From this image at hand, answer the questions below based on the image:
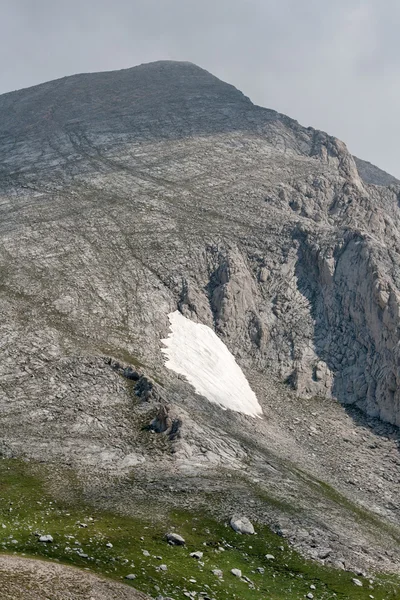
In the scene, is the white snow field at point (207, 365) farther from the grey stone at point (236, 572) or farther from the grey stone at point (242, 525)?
the grey stone at point (236, 572)

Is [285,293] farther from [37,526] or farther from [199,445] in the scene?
[37,526]

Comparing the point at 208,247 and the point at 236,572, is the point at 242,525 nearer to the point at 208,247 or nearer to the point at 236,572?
the point at 236,572

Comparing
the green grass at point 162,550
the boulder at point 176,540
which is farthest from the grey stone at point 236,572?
the boulder at point 176,540

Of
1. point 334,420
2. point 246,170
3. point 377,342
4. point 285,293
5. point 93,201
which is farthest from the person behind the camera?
point 246,170

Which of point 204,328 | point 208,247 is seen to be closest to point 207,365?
point 204,328

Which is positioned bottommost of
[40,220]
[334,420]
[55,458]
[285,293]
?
[55,458]

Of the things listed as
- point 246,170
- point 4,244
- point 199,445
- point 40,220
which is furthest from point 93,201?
point 199,445

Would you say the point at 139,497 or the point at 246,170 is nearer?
the point at 139,497

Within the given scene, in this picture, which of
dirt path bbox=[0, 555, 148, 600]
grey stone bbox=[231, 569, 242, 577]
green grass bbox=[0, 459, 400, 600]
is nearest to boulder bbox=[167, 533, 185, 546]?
green grass bbox=[0, 459, 400, 600]

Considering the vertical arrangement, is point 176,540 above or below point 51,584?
above
